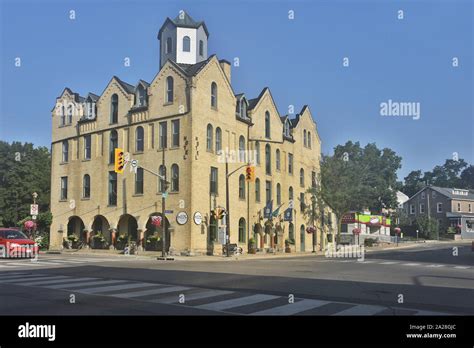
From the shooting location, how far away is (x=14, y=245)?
27109 millimetres

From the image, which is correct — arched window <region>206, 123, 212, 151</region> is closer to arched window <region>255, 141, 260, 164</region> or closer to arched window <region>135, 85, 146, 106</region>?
arched window <region>135, 85, 146, 106</region>

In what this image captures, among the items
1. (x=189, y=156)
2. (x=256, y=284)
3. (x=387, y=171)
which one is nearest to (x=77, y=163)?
(x=189, y=156)

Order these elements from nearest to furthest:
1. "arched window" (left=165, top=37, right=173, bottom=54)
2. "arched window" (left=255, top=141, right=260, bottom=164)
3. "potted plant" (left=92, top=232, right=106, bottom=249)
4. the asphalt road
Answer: the asphalt road < "potted plant" (left=92, top=232, right=106, bottom=249) < "arched window" (left=255, top=141, right=260, bottom=164) < "arched window" (left=165, top=37, right=173, bottom=54)

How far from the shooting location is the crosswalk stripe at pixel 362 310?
992cm

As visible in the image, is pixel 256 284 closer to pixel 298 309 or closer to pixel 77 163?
pixel 298 309

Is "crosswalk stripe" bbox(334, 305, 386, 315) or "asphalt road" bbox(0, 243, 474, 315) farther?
"asphalt road" bbox(0, 243, 474, 315)

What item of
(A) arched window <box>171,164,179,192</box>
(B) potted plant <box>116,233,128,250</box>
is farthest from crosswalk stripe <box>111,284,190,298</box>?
(B) potted plant <box>116,233,128,250</box>

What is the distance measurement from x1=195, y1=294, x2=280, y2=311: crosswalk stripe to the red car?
64.4 feet

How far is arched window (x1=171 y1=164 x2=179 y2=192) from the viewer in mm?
38250

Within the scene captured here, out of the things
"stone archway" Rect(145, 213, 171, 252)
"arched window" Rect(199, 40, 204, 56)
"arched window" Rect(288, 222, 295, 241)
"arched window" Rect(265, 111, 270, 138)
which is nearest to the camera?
"stone archway" Rect(145, 213, 171, 252)

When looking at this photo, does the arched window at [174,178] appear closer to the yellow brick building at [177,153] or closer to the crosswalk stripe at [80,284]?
the yellow brick building at [177,153]

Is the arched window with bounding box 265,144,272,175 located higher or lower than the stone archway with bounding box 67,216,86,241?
higher

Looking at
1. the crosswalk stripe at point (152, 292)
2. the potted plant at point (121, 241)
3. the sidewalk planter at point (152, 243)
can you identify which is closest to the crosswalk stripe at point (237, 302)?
the crosswalk stripe at point (152, 292)
